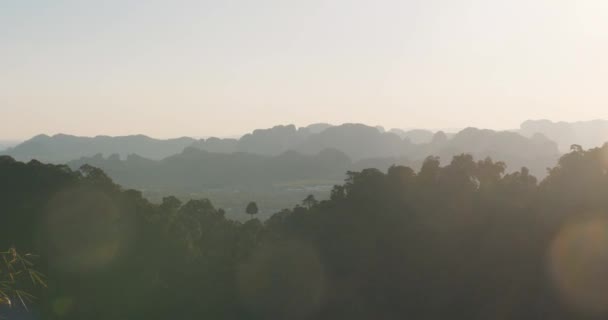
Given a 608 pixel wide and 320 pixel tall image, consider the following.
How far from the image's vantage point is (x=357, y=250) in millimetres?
33500

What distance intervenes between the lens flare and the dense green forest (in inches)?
2.6

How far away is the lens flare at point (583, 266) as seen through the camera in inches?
1082

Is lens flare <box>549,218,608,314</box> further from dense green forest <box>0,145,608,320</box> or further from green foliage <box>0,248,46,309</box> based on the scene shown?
green foliage <box>0,248,46,309</box>

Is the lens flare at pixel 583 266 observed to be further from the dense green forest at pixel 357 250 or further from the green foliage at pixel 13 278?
the green foliage at pixel 13 278

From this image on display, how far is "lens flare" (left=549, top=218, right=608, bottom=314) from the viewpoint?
90.2ft

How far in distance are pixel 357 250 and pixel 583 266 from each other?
40.8 ft

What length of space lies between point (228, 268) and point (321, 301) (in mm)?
7714

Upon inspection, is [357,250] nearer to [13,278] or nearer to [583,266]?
[583,266]

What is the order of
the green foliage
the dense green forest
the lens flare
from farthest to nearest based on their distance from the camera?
the dense green forest
the lens flare
the green foliage

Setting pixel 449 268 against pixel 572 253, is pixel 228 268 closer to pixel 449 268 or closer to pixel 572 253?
pixel 449 268

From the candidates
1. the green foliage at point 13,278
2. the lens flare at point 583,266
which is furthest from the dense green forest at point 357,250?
the green foliage at point 13,278

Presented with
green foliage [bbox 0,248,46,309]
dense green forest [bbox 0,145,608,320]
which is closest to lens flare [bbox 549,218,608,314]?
dense green forest [bbox 0,145,608,320]

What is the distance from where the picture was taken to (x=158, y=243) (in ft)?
116

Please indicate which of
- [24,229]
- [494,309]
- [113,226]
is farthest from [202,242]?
[494,309]
